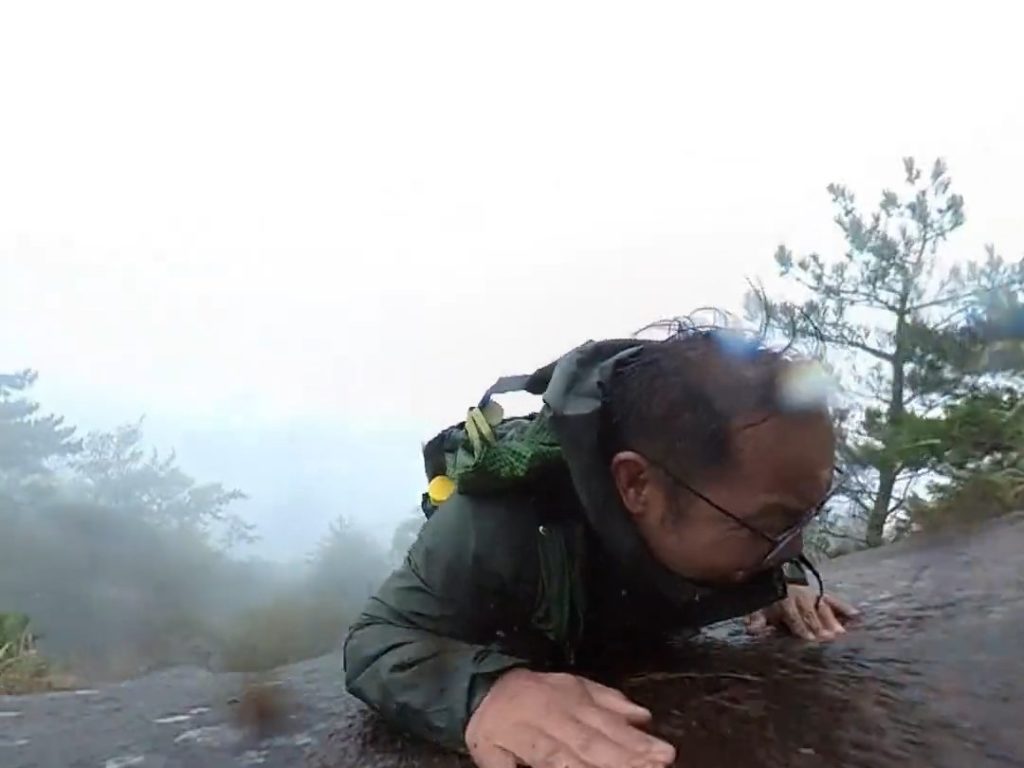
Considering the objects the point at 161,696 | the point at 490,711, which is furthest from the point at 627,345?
the point at 161,696

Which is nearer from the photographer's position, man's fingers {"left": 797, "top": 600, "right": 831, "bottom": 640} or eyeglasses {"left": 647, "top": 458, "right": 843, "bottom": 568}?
eyeglasses {"left": 647, "top": 458, "right": 843, "bottom": 568}

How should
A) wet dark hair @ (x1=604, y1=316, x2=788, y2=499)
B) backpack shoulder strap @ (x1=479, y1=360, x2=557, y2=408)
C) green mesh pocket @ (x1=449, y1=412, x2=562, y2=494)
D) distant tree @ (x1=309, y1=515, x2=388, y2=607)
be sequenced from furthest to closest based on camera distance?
distant tree @ (x1=309, y1=515, x2=388, y2=607) → backpack shoulder strap @ (x1=479, y1=360, x2=557, y2=408) → green mesh pocket @ (x1=449, y1=412, x2=562, y2=494) → wet dark hair @ (x1=604, y1=316, x2=788, y2=499)

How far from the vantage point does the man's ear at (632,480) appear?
1.22 meters

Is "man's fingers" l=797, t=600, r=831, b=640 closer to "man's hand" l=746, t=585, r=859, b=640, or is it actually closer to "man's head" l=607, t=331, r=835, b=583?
"man's hand" l=746, t=585, r=859, b=640

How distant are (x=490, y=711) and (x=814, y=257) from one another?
4098 millimetres

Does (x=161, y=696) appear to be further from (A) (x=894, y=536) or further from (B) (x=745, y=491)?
(A) (x=894, y=536)

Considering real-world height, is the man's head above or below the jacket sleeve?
above

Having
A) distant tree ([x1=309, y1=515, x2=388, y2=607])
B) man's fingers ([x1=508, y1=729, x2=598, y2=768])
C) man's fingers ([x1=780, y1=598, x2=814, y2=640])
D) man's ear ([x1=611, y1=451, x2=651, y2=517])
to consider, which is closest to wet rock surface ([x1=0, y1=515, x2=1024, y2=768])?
man's fingers ([x1=780, y1=598, x2=814, y2=640])

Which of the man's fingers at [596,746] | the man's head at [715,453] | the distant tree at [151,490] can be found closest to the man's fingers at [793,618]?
the man's head at [715,453]

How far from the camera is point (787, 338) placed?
129cm

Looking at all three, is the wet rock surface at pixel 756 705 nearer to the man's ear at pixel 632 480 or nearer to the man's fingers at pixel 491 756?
the man's fingers at pixel 491 756

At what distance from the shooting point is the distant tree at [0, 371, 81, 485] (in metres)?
7.68

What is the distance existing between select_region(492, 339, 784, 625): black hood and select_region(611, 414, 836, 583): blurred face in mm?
17

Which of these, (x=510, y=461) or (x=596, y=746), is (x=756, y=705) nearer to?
(x=596, y=746)
